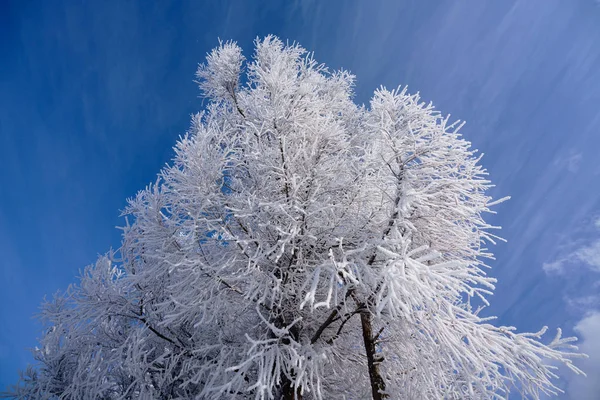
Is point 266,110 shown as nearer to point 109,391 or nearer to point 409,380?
point 409,380

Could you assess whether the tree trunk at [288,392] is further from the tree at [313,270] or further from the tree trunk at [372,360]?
the tree trunk at [372,360]

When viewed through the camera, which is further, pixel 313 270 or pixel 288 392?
pixel 288 392

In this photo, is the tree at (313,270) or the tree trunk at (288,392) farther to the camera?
the tree trunk at (288,392)

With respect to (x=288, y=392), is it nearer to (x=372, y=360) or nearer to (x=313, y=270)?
(x=372, y=360)

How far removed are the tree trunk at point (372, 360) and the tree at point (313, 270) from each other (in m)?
0.02

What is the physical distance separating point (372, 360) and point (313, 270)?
1603mm

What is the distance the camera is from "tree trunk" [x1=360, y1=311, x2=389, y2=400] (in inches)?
177

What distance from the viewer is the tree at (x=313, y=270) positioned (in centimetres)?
346

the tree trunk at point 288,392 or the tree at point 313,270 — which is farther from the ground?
the tree at point 313,270

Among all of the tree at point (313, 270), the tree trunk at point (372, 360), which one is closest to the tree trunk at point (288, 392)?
the tree at point (313, 270)

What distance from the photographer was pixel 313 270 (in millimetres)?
4176

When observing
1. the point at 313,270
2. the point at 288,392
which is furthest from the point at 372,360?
the point at 313,270

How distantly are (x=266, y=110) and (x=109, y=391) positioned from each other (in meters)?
5.94

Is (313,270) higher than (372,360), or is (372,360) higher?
(313,270)
